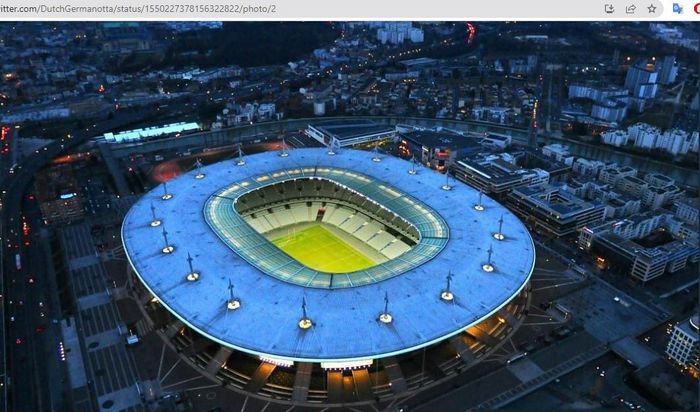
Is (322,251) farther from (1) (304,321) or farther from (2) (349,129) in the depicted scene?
(2) (349,129)

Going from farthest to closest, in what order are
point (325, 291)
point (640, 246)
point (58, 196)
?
point (58, 196) < point (640, 246) < point (325, 291)

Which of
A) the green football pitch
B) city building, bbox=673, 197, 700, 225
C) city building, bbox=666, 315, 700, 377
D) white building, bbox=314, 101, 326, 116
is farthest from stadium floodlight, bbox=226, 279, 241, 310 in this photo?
white building, bbox=314, 101, 326, 116

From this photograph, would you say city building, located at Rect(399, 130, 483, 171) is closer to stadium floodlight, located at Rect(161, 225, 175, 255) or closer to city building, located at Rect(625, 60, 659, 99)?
stadium floodlight, located at Rect(161, 225, 175, 255)

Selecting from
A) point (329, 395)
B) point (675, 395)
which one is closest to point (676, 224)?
point (675, 395)

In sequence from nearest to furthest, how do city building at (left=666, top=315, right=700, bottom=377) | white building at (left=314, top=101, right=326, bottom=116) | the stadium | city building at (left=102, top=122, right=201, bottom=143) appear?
1. the stadium
2. city building at (left=666, top=315, right=700, bottom=377)
3. city building at (left=102, top=122, right=201, bottom=143)
4. white building at (left=314, top=101, right=326, bottom=116)

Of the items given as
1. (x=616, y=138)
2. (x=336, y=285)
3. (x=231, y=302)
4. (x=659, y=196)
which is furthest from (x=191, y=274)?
(x=616, y=138)

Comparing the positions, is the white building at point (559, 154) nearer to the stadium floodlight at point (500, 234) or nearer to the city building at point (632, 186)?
the city building at point (632, 186)
